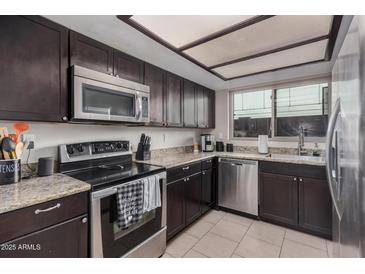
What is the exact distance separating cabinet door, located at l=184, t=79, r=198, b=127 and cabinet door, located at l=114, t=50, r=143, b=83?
Answer: 3.01 ft

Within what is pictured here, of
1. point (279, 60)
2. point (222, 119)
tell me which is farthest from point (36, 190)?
point (222, 119)

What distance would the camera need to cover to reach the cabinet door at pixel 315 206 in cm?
205

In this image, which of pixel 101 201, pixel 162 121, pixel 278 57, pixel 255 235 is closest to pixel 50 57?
pixel 101 201

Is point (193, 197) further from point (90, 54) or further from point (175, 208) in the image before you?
point (90, 54)

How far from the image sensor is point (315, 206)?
2117mm

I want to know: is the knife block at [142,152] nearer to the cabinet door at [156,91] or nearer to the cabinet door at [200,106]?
the cabinet door at [156,91]

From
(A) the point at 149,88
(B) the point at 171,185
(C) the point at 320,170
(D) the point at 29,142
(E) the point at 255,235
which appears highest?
(A) the point at 149,88

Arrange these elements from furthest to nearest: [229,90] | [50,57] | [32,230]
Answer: [229,90] → [50,57] → [32,230]

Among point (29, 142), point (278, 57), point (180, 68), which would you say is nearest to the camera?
point (29, 142)

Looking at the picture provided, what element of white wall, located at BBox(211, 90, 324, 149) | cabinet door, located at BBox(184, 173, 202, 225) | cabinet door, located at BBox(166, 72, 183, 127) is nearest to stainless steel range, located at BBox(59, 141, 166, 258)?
cabinet door, located at BBox(184, 173, 202, 225)

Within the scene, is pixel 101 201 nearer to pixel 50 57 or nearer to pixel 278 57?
pixel 50 57

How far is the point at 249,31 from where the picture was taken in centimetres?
142

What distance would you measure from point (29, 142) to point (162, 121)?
53.0 inches

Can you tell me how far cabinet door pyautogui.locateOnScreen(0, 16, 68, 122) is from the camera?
115cm
